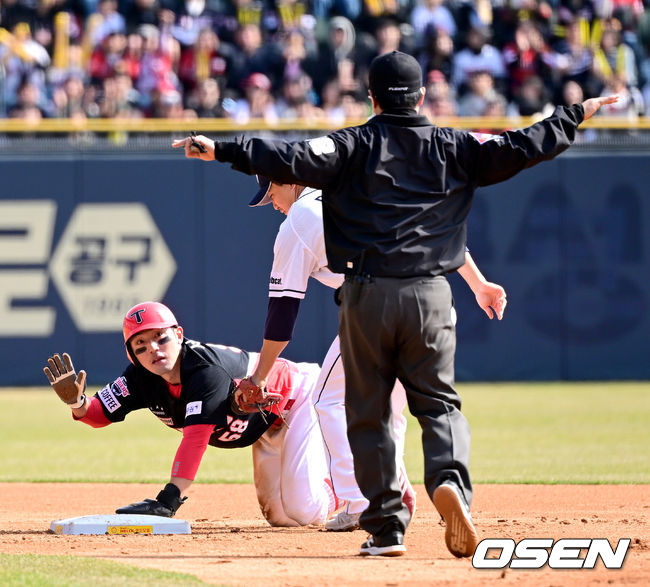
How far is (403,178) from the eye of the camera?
4590 millimetres

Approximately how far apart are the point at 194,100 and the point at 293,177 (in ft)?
37.1

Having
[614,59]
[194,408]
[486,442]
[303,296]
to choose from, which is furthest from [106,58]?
[303,296]

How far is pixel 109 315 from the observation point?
14.9 metres

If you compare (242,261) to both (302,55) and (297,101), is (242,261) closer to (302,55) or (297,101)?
(297,101)

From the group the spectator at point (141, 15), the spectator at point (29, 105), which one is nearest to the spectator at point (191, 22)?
the spectator at point (141, 15)

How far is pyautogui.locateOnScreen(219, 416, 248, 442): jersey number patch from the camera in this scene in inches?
232

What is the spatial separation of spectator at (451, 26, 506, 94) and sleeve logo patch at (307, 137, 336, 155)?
11.6m

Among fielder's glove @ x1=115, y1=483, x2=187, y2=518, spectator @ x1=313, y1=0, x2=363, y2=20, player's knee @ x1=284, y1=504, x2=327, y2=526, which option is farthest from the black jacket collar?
spectator @ x1=313, y1=0, x2=363, y2=20

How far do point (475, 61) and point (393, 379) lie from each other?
38.9 ft

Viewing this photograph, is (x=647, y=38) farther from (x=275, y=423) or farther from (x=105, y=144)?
(x=275, y=423)

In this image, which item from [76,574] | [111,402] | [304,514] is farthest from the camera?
[304,514]

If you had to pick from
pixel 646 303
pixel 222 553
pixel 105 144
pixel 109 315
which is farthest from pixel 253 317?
pixel 222 553

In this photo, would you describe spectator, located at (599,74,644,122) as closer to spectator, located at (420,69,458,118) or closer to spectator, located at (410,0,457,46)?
spectator, located at (420,69,458,118)

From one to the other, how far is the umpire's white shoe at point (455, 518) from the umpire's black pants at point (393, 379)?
82 millimetres
